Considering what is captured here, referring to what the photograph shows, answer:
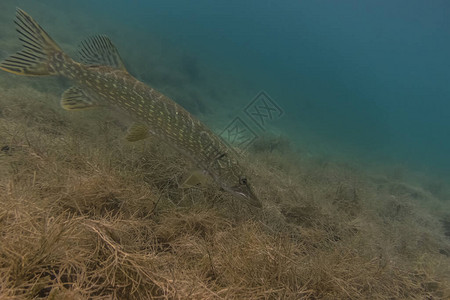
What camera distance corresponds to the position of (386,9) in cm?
14225

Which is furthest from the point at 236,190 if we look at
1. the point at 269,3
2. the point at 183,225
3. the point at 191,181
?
the point at 269,3

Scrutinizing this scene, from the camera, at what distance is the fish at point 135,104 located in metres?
3.29

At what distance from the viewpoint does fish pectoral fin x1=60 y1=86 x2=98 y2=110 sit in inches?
131

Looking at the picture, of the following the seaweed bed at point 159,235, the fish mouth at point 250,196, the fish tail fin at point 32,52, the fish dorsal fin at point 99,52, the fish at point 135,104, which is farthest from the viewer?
the fish dorsal fin at point 99,52

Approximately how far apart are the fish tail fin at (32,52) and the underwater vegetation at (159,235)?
2.93ft

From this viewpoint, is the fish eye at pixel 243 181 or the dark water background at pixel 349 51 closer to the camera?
the fish eye at pixel 243 181

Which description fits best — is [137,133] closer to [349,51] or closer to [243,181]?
[243,181]

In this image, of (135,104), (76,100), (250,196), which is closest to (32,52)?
(76,100)

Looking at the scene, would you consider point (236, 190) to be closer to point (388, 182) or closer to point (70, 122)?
point (70, 122)

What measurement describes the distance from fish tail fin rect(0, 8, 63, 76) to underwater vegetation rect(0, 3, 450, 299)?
35.2 inches

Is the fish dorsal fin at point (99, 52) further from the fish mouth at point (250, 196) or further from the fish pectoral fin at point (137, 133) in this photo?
the fish mouth at point (250, 196)

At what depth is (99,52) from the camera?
Answer: 3652 millimetres

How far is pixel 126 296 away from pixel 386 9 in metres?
191

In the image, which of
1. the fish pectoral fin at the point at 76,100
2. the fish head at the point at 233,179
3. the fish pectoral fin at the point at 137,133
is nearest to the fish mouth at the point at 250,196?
the fish head at the point at 233,179
